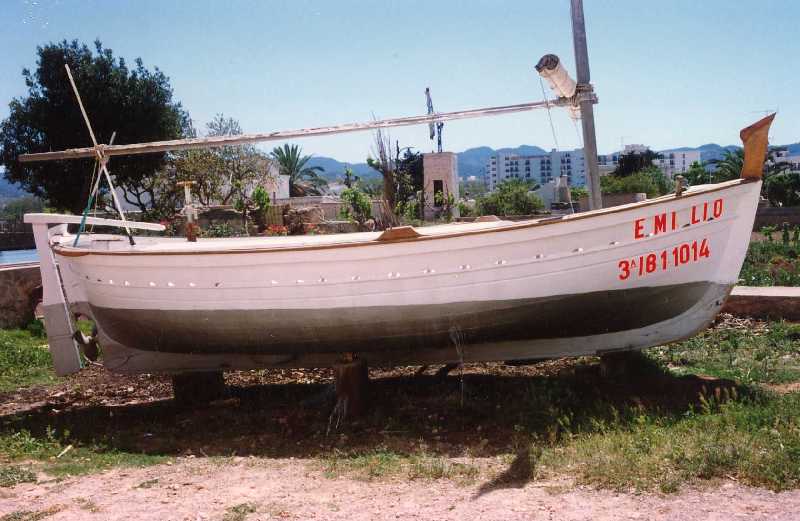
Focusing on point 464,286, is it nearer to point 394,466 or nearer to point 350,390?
point 350,390

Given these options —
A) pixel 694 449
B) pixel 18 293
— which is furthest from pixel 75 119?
pixel 694 449

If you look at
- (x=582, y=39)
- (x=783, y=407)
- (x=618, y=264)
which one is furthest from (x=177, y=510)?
(x=582, y=39)

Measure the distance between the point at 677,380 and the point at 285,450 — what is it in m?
3.68

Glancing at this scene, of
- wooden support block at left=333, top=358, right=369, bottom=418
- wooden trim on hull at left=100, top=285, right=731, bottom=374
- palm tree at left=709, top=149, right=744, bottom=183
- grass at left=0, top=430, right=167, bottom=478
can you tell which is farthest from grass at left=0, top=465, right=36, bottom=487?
palm tree at left=709, top=149, right=744, bottom=183

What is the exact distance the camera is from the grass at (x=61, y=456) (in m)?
5.30

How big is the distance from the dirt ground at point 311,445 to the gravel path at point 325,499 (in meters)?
0.01

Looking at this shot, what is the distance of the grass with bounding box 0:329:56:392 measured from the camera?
8039 mm

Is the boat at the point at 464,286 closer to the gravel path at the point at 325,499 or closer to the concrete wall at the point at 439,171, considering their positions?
the gravel path at the point at 325,499

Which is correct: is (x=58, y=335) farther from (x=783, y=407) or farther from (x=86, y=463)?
(x=783, y=407)

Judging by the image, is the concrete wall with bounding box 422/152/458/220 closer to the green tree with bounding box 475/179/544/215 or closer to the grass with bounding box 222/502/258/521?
the green tree with bounding box 475/179/544/215

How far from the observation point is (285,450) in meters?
5.70

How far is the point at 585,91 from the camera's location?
6898 mm

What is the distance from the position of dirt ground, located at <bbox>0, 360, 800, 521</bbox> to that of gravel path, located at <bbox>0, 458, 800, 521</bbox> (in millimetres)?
13

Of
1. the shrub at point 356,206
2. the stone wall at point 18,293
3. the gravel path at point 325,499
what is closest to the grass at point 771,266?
the gravel path at point 325,499
